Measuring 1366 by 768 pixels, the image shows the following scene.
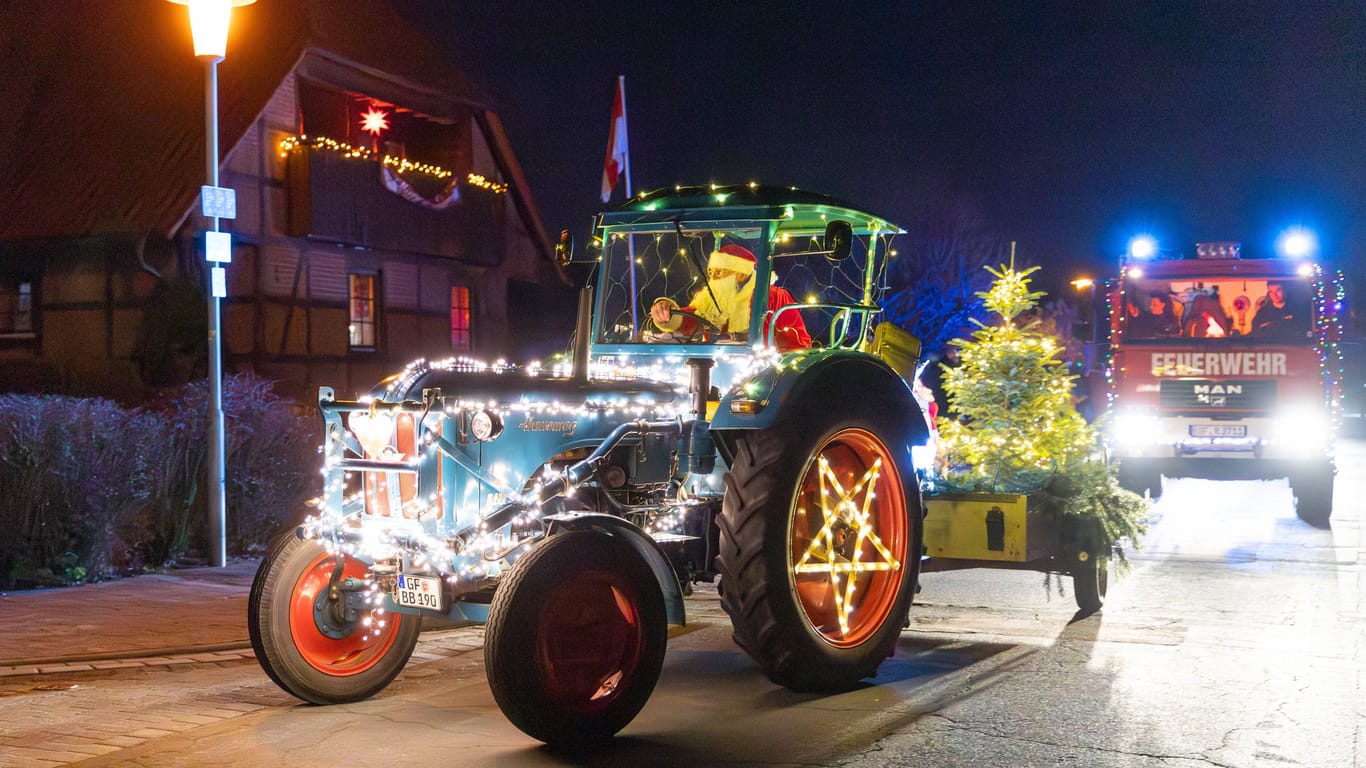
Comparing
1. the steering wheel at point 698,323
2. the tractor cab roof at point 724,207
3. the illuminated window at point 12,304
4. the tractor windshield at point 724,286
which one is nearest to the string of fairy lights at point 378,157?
the illuminated window at point 12,304

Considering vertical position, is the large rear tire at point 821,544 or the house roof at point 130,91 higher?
the house roof at point 130,91

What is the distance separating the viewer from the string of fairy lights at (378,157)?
22422 mm

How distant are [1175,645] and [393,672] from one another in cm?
480

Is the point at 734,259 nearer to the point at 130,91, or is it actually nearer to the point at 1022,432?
A: the point at 1022,432

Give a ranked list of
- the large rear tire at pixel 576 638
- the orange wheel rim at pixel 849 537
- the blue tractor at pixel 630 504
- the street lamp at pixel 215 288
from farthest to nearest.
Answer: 1. the street lamp at pixel 215 288
2. the orange wheel rim at pixel 849 537
3. the blue tractor at pixel 630 504
4. the large rear tire at pixel 576 638

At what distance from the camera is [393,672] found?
7434 millimetres

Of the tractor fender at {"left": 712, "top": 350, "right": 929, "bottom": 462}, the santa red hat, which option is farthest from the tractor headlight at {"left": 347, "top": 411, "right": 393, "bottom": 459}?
the santa red hat

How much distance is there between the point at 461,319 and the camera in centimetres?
2762

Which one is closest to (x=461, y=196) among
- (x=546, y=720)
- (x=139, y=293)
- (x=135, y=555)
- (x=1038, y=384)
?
(x=139, y=293)

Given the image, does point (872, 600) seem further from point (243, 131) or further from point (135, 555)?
point (243, 131)

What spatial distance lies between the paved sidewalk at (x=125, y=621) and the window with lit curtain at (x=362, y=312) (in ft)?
42.5

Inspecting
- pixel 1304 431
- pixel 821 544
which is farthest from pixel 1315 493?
pixel 821 544

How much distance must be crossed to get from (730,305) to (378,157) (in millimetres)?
17143

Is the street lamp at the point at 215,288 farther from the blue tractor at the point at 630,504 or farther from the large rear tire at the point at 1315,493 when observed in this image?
the large rear tire at the point at 1315,493
